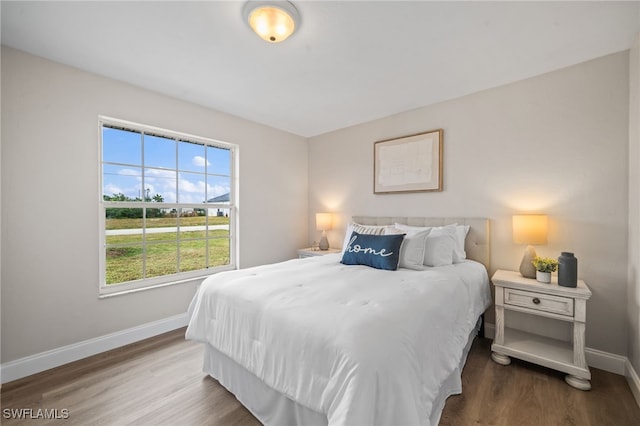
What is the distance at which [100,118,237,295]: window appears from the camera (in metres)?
2.60

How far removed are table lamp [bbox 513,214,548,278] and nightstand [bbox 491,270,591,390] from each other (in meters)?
0.10

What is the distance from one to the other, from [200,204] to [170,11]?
2.03 m

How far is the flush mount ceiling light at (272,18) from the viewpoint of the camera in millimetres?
1616

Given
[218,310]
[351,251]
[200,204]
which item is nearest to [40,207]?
[200,204]

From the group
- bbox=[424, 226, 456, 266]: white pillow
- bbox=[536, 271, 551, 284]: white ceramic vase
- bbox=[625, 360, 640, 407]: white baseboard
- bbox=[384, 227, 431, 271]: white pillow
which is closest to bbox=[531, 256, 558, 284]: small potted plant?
bbox=[536, 271, 551, 284]: white ceramic vase

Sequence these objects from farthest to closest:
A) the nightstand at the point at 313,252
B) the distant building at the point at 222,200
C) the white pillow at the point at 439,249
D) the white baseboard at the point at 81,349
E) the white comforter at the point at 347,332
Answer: the nightstand at the point at 313,252 < the distant building at the point at 222,200 < the white pillow at the point at 439,249 < the white baseboard at the point at 81,349 < the white comforter at the point at 347,332

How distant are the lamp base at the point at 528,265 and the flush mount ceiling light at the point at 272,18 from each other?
2.63 meters

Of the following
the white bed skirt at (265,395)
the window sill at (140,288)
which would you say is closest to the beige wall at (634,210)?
the white bed skirt at (265,395)

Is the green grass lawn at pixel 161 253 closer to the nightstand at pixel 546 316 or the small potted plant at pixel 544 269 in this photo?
the nightstand at pixel 546 316

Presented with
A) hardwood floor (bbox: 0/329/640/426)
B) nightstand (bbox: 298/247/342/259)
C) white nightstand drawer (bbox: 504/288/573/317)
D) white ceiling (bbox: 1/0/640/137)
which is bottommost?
hardwood floor (bbox: 0/329/640/426)

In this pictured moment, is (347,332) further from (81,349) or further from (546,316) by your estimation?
(81,349)

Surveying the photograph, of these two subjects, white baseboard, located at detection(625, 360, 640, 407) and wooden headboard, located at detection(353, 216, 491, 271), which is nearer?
white baseboard, located at detection(625, 360, 640, 407)

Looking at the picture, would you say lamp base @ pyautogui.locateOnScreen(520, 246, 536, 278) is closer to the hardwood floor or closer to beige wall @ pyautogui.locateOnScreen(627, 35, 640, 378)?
beige wall @ pyautogui.locateOnScreen(627, 35, 640, 378)

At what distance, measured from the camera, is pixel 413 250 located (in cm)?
239
